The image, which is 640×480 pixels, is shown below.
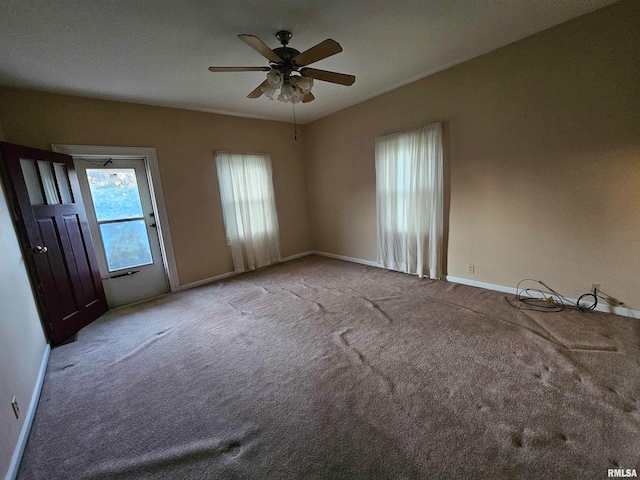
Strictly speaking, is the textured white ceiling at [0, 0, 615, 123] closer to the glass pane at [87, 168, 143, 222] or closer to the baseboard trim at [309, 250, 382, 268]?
the glass pane at [87, 168, 143, 222]

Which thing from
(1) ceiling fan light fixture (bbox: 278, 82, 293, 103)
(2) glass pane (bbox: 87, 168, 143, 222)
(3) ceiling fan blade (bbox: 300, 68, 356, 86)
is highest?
(3) ceiling fan blade (bbox: 300, 68, 356, 86)

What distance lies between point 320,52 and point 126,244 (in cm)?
354

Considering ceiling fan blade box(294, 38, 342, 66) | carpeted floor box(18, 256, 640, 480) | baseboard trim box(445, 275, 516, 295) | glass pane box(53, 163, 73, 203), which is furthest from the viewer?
baseboard trim box(445, 275, 516, 295)

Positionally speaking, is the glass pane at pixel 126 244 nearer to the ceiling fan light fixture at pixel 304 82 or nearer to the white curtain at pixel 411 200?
the ceiling fan light fixture at pixel 304 82

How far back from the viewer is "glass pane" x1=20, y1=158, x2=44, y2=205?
8.63ft

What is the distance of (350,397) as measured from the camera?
1.76 metres

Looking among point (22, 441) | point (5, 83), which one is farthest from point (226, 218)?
point (22, 441)

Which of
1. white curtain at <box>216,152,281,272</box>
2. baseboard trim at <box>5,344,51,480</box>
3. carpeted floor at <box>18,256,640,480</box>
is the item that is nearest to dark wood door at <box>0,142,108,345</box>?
carpeted floor at <box>18,256,640,480</box>

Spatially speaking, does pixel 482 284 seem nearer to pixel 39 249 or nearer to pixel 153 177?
pixel 153 177

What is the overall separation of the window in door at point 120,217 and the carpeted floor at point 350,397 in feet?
3.46

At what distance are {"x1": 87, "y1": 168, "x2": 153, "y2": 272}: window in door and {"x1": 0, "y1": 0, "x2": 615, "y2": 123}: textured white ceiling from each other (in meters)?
1.00

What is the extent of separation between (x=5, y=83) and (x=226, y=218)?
2.70m

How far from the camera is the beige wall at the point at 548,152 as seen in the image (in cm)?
231

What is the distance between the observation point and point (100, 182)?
11.4 feet
